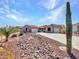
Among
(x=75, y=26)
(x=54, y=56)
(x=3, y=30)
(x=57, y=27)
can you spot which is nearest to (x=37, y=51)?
(x=54, y=56)

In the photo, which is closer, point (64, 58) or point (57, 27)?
point (64, 58)

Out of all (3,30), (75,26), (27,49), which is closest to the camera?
(27,49)

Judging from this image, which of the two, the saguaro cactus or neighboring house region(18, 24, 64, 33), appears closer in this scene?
the saguaro cactus

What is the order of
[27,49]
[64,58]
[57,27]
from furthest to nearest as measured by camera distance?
[57,27]
[27,49]
[64,58]

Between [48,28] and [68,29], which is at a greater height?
[48,28]

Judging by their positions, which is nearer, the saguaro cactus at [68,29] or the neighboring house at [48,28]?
the saguaro cactus at [68,29]

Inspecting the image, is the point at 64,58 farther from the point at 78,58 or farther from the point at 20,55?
the point at 20,55

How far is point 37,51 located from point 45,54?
78 cm

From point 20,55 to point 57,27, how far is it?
62603 mm

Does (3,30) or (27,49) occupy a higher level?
(3,30)

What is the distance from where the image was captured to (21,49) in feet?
42.1


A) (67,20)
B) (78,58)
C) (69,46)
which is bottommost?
(78,58)

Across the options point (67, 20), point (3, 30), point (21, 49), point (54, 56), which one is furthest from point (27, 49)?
point (3, 30)

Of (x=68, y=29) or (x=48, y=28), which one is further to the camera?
(x=48, y=28)
